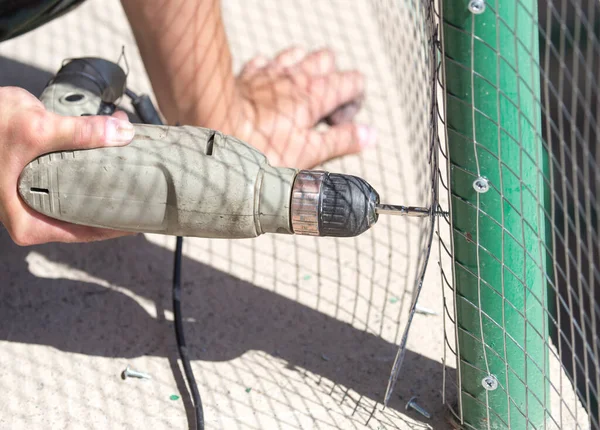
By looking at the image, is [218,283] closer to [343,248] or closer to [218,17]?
[343,248]

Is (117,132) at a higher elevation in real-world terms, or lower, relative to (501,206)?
lower

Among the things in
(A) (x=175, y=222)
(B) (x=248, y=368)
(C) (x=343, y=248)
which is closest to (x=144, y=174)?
(A) (x=175, y=222)

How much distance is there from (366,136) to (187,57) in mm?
385

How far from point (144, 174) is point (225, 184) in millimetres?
98

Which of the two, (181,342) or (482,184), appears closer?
(482,184)

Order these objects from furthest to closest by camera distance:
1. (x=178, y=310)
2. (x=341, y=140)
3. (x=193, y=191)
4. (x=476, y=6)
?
1. (x=341, y=140)
2. (x=178, y=310)
3. (x=193, y=191)
4. (x=476, y=6)

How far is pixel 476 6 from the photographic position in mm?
751

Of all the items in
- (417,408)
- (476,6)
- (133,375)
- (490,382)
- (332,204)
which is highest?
(476,6)

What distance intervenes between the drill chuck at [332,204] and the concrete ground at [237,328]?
303mm

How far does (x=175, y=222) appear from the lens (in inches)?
35.2

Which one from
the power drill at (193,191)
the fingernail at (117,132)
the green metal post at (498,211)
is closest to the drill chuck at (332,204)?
the power drill at (193,191)

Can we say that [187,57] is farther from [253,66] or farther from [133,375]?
[133,375]

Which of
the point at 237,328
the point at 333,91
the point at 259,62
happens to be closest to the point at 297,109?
the point at 333,91

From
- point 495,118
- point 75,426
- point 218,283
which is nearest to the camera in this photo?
point 495,118
